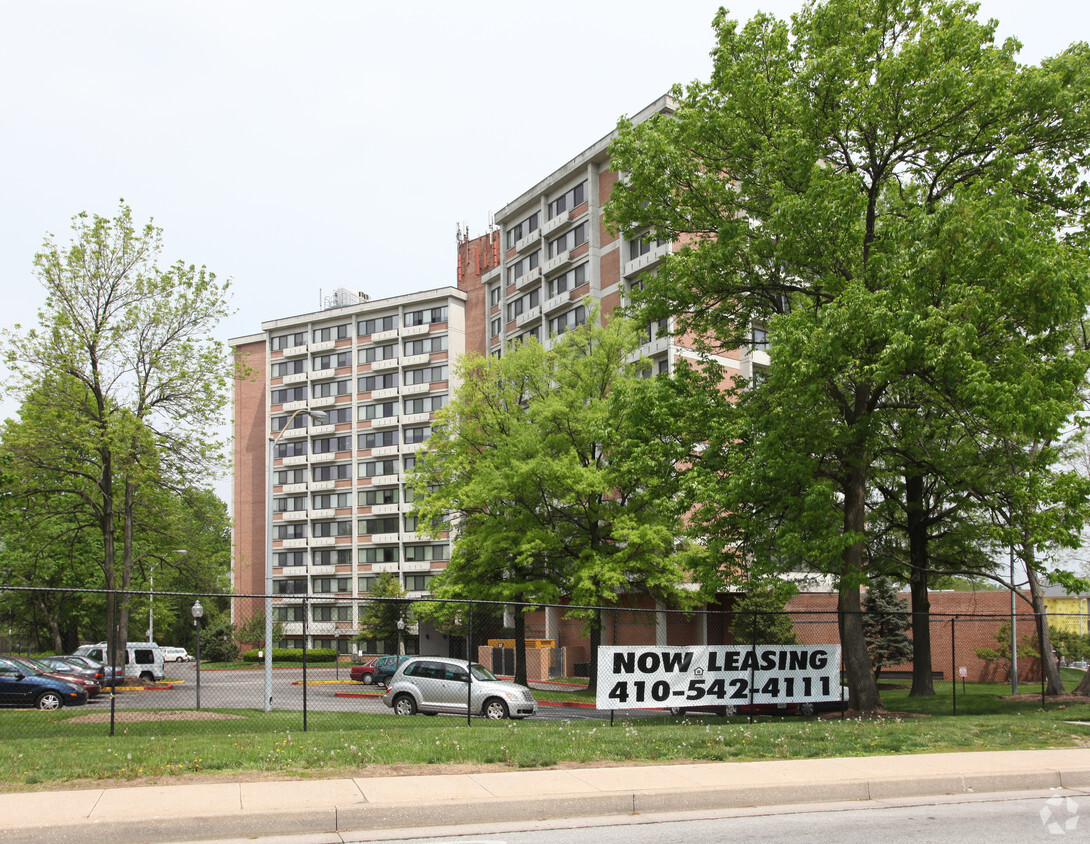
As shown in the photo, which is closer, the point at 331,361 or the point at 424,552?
the point at 424,552

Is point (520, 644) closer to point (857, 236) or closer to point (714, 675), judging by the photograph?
point (714, 675)

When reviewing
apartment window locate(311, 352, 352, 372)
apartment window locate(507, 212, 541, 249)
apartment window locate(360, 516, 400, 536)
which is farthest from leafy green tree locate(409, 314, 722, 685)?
apartment window locate(311, 352, 352, 372)

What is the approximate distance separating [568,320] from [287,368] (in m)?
42.1

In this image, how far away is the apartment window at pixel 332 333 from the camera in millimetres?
86438

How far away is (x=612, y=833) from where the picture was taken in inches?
344

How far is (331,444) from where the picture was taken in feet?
282

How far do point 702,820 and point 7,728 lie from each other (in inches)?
573

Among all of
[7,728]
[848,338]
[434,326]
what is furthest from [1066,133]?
[434,326]

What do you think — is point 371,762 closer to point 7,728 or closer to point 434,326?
point 7,728

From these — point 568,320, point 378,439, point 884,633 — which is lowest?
point 884,633

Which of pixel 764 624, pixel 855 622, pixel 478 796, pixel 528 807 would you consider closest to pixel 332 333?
pixel 764 624

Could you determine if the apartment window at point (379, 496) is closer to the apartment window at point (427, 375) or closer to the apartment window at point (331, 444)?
the apartment window at point (331, 444)

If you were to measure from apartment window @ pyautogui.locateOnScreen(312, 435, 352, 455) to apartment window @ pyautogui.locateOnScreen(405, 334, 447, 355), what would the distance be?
10259mm

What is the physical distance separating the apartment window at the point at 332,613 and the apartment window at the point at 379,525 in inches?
275
